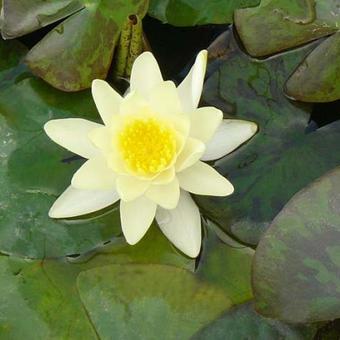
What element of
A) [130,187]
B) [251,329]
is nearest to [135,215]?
[130,187]

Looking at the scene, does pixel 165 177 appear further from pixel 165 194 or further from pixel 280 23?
pixel 280 23

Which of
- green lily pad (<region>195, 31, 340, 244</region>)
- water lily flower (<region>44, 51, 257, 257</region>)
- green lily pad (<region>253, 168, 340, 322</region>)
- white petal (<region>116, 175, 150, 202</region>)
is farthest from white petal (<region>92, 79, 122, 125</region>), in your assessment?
green lily pad (<region>253, 168, 340, 322</region>)

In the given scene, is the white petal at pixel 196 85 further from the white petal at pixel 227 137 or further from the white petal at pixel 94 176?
the white petal at pixel 94 176

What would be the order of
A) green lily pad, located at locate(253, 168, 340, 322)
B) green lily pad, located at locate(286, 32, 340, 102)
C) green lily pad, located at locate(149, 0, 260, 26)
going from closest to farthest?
green lily pad, located at locate(253, 168, 340, 322) < green lily pad, located at locate(286, 32, 340, 102) < green lily pad, located at locate(149, 0, 260, 26)

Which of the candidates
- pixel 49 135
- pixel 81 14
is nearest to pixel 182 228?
pixel 49 135

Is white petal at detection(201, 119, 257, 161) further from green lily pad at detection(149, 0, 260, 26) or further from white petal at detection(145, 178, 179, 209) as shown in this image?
green lily pad at detection(149, 0, 260, 26)

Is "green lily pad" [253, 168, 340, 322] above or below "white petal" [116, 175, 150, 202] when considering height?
below
